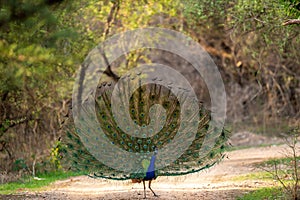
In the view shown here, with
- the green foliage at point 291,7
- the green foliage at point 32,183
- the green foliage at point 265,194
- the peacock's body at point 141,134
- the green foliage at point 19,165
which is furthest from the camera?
the green foliage at point 19,165

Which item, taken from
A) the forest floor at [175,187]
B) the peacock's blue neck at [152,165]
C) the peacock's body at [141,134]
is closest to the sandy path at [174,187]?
the forest floor at [175,187]

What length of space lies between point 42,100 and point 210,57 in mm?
11684

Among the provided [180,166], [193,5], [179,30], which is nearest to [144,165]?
[180,166]

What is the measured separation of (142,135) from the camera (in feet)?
38.1

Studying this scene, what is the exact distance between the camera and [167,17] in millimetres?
27391

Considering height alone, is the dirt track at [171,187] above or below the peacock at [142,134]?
below

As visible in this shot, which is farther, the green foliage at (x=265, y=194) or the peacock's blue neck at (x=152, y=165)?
the peacock's blue neck at (x=152, y=165)

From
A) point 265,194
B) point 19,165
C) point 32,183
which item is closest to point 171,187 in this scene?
point 265,194

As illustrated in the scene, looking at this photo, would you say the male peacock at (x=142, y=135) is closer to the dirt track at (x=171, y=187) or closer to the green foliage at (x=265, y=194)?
the dirt track at (x=171, y=187)

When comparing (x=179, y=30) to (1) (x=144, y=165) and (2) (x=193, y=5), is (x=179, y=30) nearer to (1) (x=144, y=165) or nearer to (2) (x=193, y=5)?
(2) (x=193, y=5)

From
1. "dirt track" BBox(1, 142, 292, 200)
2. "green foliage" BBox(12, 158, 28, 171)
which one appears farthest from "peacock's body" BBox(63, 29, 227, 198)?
"green foliage" BBox(12, 158, 28, 171)

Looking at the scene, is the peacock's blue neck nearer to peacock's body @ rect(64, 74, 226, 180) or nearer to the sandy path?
peacock's body @ rect(64, 74, 226, 180)

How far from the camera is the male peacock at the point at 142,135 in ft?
37.3

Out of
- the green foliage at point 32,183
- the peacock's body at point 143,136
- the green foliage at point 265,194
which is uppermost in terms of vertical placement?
the peacock's body at point 143,136
